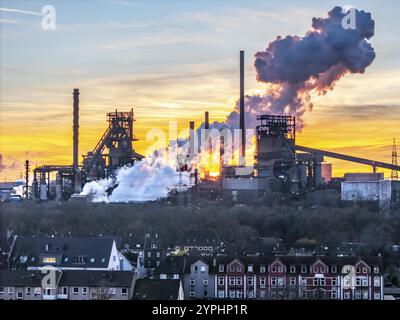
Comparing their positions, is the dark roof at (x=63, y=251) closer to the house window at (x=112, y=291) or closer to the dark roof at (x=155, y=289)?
the dark roof at (x=155, y=289)

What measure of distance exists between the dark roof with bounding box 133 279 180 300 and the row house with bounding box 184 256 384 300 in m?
1.45

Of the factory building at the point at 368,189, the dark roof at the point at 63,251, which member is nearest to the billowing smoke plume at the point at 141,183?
the factory building at the point at 368,189

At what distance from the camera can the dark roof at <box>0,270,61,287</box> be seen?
29.2 feet

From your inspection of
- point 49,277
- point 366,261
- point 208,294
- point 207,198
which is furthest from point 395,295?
point 207,198

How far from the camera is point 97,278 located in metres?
8.94

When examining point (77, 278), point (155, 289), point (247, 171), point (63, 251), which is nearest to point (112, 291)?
point (155, 289)

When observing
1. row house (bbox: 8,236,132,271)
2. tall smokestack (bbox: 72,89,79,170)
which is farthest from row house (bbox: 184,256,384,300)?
tall smokestack (bbox: 72,89,79,170)

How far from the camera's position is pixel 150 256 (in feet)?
44.8

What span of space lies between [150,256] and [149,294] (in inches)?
210

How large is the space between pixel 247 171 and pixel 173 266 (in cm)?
1307

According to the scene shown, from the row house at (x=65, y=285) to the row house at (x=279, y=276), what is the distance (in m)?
1.56

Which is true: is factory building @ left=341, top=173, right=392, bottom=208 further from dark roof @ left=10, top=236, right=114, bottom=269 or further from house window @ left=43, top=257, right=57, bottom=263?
house window @ left=43, top=257, right=57, bottom=263

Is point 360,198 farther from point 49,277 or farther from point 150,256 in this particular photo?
point 49,277

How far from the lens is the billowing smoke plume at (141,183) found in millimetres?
24641
